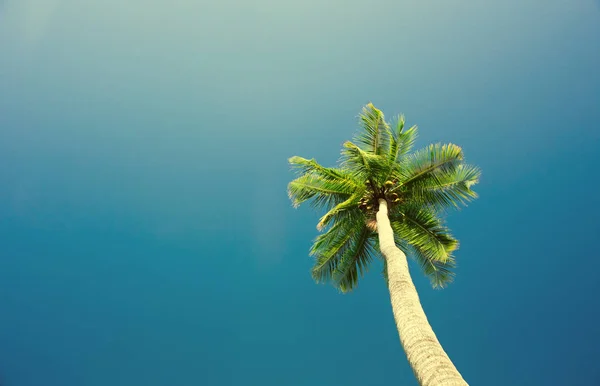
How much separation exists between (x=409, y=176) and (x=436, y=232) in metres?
2.42

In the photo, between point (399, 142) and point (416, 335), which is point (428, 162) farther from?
point (416, 335)

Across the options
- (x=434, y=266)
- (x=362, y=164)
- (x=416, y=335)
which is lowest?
(x=416, y=335)

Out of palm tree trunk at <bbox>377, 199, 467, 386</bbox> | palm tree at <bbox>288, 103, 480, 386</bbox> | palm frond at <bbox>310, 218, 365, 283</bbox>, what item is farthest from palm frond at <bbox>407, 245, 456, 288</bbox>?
palm tree trunk at <bbox>377, 199, 467, 386</bbox>

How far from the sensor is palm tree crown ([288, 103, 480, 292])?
12859 millimetres

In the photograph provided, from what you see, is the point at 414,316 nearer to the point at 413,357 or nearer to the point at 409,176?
the point at 413,357

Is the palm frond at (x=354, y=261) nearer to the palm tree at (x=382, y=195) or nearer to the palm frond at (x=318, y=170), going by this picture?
the palm tree at (x=382, y=195)

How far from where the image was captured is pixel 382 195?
13266 millimetres

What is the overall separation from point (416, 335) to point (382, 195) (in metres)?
7.80

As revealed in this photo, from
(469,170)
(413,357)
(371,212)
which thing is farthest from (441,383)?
(469,170)

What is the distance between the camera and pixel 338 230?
14.2 metres

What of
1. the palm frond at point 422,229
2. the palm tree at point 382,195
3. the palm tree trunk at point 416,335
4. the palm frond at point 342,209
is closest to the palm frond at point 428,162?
the palm tree at point 382,195

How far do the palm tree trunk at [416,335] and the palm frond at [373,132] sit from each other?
18.5 ft

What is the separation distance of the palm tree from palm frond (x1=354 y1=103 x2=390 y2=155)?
0.04 meters

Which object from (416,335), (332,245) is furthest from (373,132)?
(416,335)
